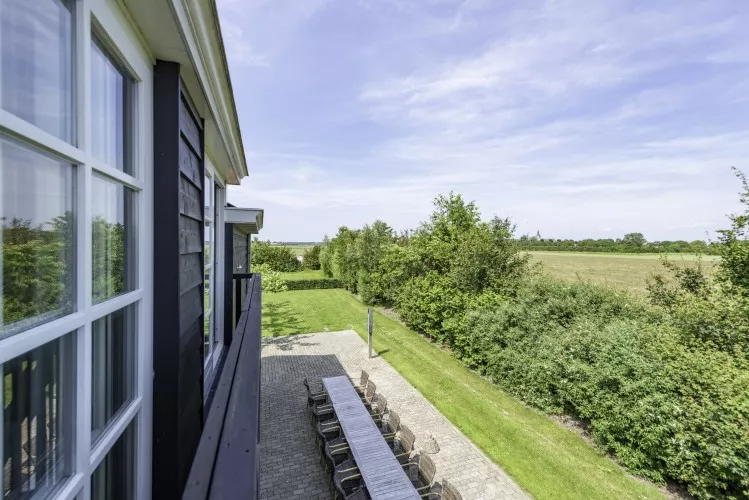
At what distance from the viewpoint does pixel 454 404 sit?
930 cm

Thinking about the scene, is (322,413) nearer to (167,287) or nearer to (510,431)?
(510,431)

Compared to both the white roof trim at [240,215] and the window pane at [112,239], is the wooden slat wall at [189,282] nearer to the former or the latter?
the window pane at [112,239]

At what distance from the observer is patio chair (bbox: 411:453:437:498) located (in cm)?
555

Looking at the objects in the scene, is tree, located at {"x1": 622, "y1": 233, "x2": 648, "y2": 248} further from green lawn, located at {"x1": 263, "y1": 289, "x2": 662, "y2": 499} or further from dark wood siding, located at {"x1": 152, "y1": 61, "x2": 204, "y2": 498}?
dark wood siding, located at {"x1": 152, "y1": 61, "x2": 204, "y2": 498}

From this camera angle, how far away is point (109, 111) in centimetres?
128

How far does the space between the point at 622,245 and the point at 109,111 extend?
3098 cm

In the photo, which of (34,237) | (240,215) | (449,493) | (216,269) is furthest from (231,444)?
(449,493)

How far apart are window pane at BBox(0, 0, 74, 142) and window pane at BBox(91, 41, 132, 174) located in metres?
0.22

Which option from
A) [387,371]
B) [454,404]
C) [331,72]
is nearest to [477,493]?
[454,404]

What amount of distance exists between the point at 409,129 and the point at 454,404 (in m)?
14.2

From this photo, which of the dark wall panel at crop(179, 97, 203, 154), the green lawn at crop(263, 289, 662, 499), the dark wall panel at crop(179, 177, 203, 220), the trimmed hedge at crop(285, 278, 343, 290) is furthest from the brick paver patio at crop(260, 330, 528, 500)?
the trimmed hedge at crop(285, 278, 343, 290)

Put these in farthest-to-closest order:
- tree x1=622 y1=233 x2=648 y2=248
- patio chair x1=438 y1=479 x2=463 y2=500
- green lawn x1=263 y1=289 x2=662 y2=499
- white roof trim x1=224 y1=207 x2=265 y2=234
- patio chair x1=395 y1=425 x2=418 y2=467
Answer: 1. tree x1=622 y1=233 x2=648 y2=248
2. patio chair x1=395 y1=425 x2=418 y2=467
3. green lawn x1=263 y1=289 x2=662 y2=499
4. patio chair x1=438 y1=479 x2=463 y2=500
5. white roof trim x1=224 y1=207 x2=265 y2=234

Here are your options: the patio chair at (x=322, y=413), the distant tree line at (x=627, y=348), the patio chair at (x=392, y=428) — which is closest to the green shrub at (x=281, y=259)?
the distant tree line at (x=627, y=348)

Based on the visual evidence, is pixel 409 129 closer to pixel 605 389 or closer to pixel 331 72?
pixel 331 72
